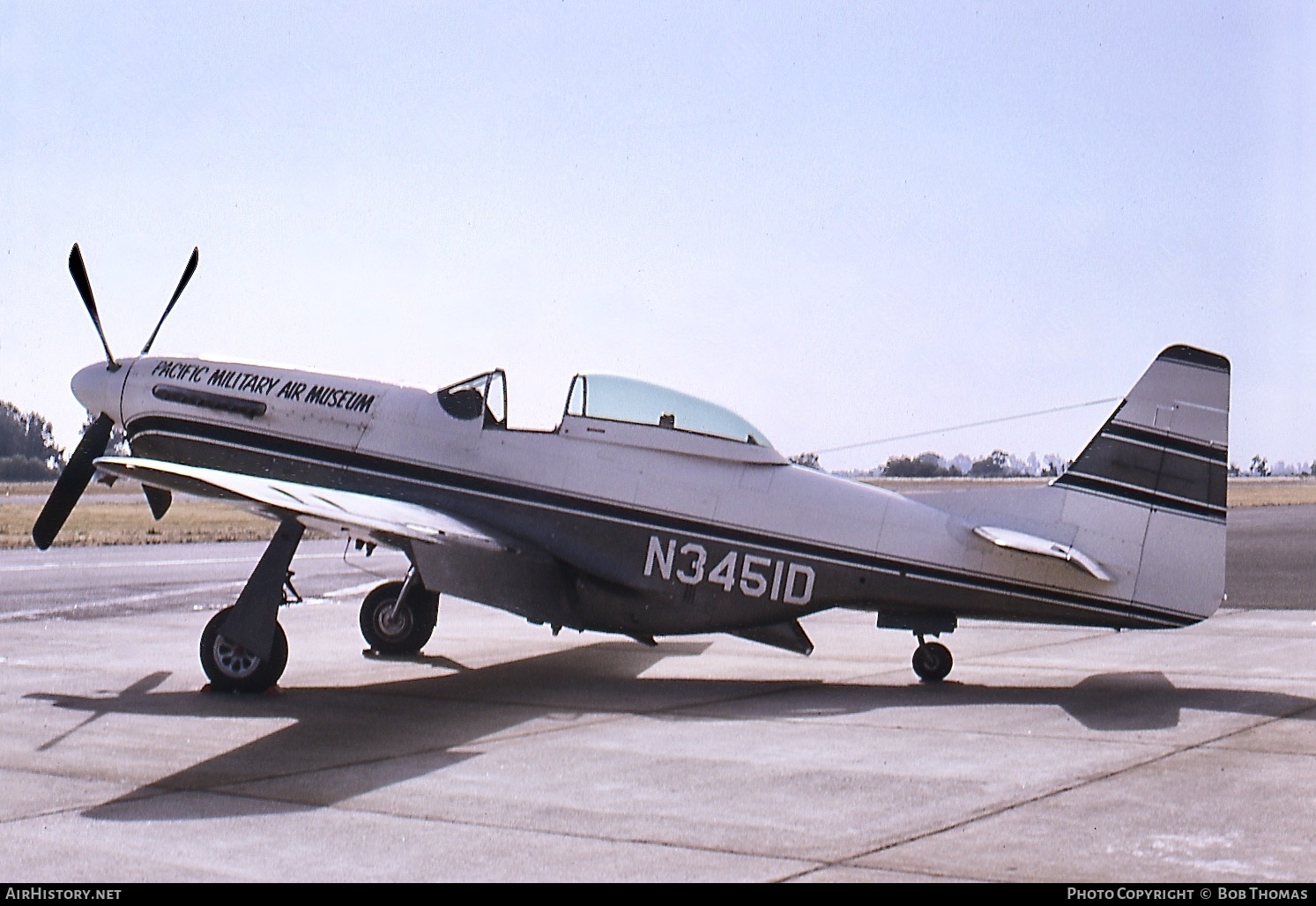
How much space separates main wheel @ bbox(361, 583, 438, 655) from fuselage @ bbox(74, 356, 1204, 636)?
195cm

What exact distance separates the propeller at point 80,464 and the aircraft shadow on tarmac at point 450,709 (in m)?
2.18

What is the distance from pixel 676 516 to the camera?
11.1 metres

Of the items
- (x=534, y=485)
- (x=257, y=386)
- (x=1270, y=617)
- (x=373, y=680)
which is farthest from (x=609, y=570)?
(x=1270, y=617)

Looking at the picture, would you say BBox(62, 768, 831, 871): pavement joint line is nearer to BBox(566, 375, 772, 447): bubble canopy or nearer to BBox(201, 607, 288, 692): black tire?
BBox(201, 607, 288, 692): black tire

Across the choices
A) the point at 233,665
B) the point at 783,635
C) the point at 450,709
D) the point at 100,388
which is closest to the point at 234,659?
the point at 233,665

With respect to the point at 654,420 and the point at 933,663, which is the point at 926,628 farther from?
the point at 654,420

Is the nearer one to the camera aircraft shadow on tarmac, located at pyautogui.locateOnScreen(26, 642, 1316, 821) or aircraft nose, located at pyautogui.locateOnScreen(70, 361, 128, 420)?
aircraft shadow on tarmac, located at pyautogui.locateOnScreen(26, 642, 1316, 821)

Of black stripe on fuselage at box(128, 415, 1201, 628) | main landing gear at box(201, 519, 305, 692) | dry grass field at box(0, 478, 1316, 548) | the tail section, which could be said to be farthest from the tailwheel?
dry grass field at box(0, 478, 1316, 548)

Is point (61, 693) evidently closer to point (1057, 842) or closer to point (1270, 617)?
→ point (1057, 842)

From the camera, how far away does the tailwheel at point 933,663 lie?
11016 millimetres

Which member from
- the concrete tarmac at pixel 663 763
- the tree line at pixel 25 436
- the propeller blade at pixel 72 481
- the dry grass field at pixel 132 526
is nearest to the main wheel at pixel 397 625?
the concrete tarmac at pixel 663 763

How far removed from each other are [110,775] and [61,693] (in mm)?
3484

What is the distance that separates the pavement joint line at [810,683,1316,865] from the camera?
582 centimetres

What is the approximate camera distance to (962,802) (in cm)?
665
